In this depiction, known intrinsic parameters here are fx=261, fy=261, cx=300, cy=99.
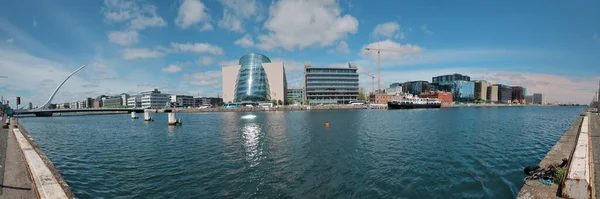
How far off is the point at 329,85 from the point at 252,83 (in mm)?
56545

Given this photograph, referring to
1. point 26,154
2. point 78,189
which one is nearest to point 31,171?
A: point 78,189

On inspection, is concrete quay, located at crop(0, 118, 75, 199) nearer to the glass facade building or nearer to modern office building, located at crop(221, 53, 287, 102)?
the glass facade building

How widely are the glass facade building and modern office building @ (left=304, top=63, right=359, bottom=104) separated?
31.3 m

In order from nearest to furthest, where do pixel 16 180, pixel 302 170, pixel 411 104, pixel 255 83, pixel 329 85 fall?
pixel 16 180
pixel 302 170
pixel 411 104
pixel 255 83
pixel 329 85

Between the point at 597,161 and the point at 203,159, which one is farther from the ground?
the point at 597,161

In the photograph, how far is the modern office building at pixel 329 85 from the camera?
19200cm

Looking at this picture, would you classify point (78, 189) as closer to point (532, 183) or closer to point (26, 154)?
point (26, 154)

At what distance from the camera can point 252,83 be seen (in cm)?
18988

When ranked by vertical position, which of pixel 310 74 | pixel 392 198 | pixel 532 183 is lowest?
pixel 392 198

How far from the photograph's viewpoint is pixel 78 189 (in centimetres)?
1341

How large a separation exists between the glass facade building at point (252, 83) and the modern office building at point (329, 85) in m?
31.3

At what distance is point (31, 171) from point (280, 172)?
12.0 m

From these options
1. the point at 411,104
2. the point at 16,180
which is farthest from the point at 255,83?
the point at 16,180

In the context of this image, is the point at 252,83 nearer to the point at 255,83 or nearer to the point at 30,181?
the point at 255,83
